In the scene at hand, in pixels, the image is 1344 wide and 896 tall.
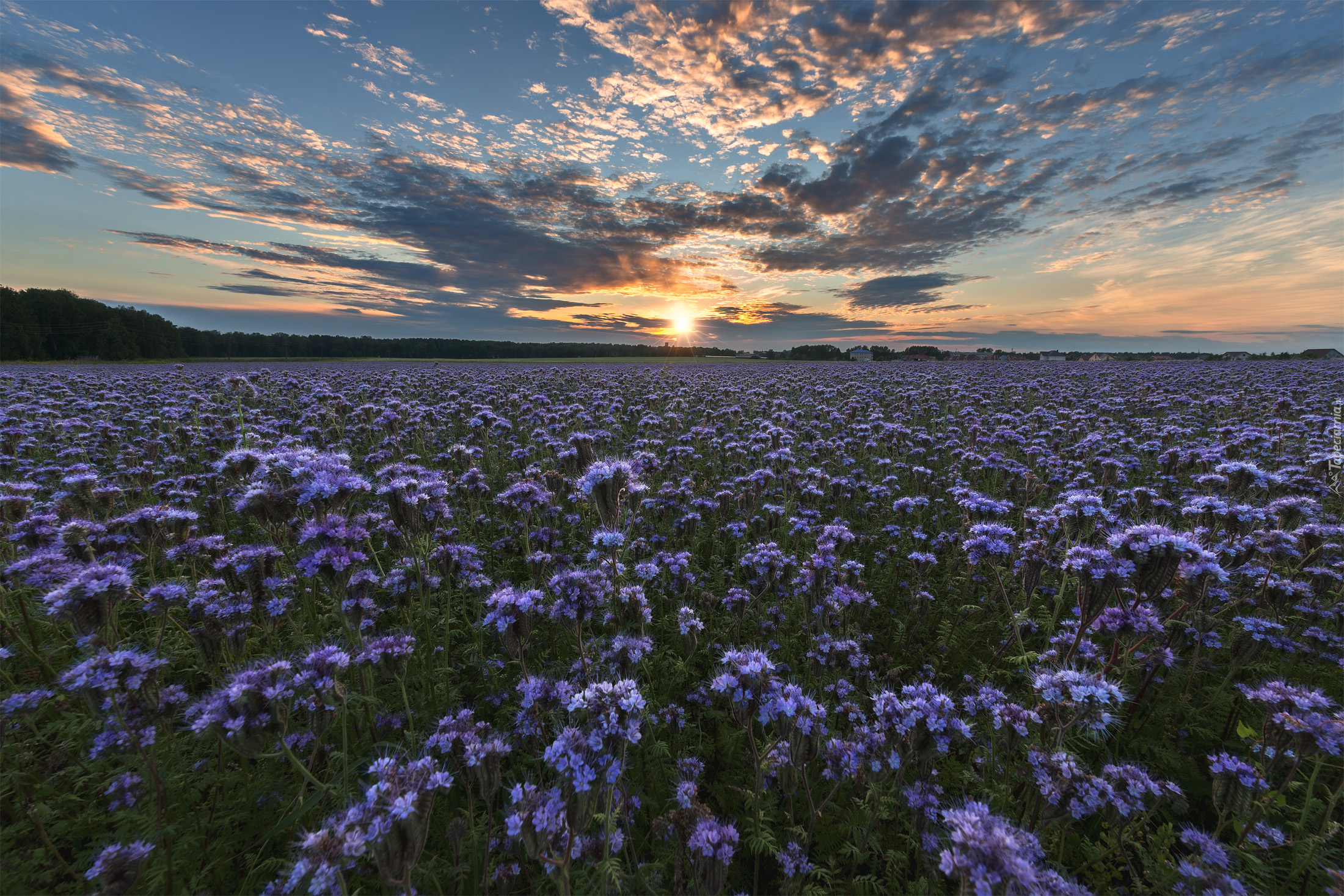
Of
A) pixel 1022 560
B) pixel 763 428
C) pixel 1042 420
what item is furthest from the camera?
pixel 1042 420

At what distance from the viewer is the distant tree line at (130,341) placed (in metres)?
53.0

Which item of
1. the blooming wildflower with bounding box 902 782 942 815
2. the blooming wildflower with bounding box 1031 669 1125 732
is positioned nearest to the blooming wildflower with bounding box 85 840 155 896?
the blooming wildflower with bounding box 902 782 942 815

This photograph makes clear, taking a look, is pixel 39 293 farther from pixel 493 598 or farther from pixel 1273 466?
pixel 1273 466

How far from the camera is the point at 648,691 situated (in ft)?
16.0

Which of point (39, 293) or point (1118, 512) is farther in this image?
point (39, 293)

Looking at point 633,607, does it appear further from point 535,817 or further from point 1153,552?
point 1153,552

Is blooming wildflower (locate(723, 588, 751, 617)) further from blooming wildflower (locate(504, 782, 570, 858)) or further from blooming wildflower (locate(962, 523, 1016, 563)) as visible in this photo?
blooming wildflower (locate(504, 782, 570, 858))

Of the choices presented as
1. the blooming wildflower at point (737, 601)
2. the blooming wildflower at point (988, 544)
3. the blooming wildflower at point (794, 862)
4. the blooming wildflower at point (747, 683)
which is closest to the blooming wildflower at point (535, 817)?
the blooming wildflower at point (747, 683)

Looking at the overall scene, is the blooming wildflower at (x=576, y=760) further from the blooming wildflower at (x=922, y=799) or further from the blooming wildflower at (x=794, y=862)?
the blooming wildflower at (x=922, y=799)

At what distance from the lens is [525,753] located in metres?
3.96

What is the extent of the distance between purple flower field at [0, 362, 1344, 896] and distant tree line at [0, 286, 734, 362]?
74.6m

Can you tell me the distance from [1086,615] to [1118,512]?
4.96m

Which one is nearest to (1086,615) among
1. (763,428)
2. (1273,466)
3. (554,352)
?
(763,428)

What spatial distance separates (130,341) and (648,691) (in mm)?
88052
